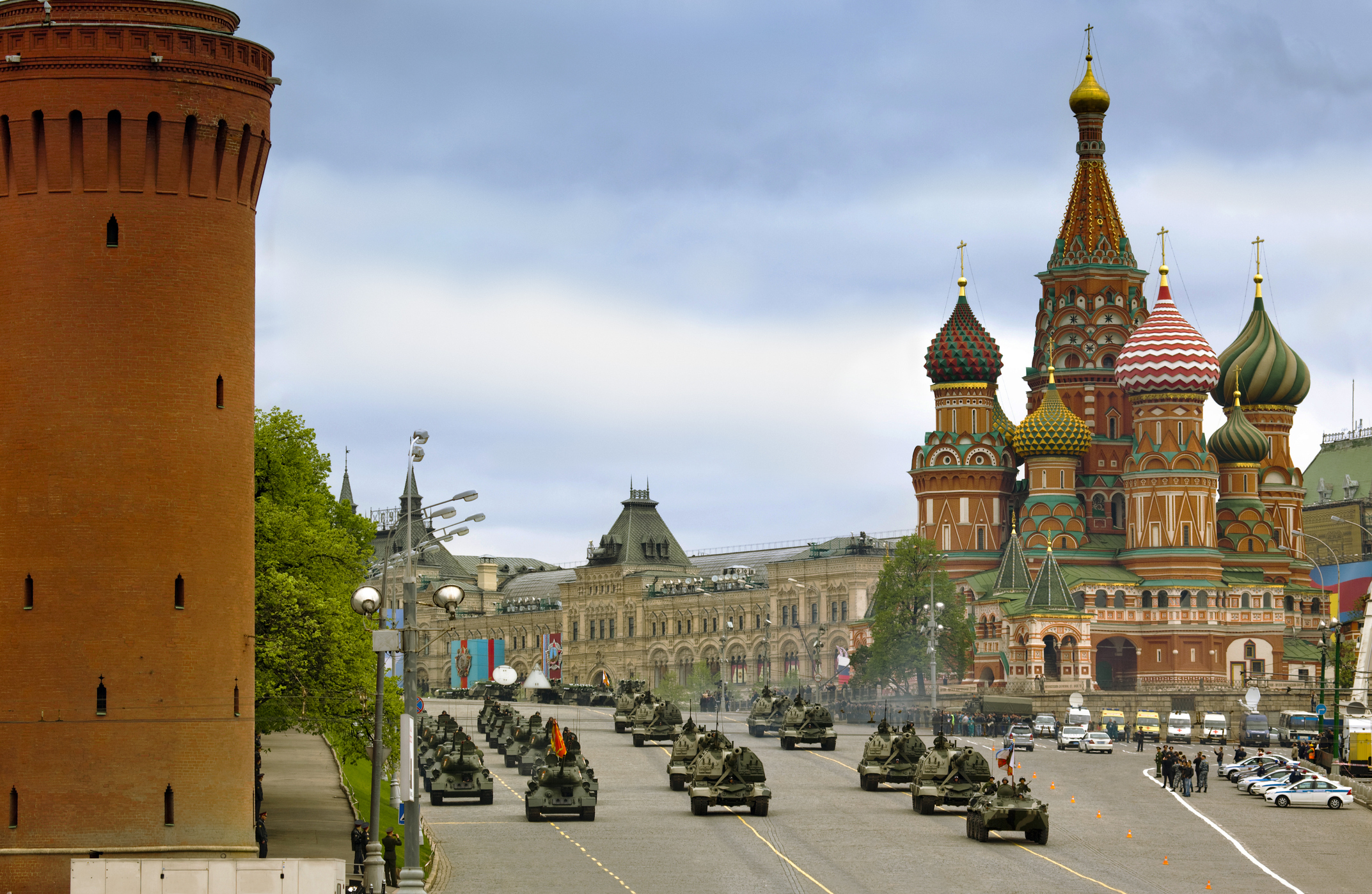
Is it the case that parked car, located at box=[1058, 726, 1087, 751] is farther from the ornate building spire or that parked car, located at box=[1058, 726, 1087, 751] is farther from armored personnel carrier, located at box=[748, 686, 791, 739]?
the ornate building spire

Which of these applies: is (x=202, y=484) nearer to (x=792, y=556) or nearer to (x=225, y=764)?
(x=225, y=764)

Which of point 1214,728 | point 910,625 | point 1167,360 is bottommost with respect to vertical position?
point 1214,728

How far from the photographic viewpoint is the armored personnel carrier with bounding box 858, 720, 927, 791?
63594 mm

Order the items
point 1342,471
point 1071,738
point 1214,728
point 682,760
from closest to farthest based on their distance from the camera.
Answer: point 682,760 → point 1071,738 → point 1214,728 → point 1342,471

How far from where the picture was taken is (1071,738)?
285 ft

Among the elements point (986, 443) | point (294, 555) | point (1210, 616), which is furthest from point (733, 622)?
point (294, 555)

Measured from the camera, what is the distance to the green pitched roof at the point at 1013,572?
125125mm

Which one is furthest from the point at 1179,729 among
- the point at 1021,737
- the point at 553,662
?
the point at 553,662

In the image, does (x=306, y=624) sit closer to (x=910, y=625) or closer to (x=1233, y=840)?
(x=1233, y=840)

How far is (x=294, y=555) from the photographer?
57031 mm

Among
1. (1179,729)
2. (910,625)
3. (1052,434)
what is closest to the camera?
(1179,729)

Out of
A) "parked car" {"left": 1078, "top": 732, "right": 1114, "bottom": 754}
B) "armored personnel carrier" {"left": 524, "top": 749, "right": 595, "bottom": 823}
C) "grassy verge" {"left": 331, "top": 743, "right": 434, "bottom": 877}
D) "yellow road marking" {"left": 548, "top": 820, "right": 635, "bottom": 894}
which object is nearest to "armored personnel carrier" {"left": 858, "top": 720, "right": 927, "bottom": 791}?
"armored personnel carrier" {"left": 524, "top": 749, "right": 595, "bottom": 823}

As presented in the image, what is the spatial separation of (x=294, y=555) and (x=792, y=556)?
4866 inches

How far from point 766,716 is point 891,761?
25.0m
